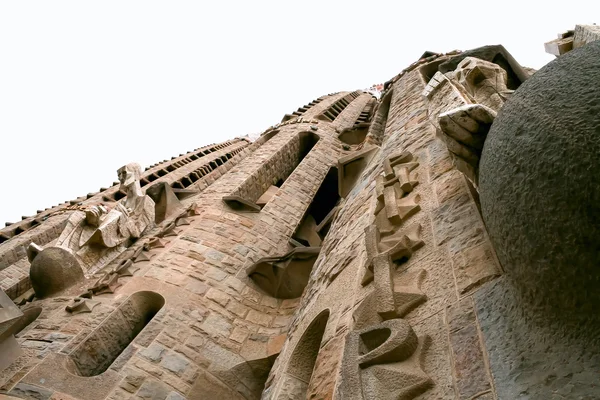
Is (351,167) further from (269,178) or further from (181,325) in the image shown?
(269,178)

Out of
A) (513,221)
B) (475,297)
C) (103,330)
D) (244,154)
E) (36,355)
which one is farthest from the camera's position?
(244,154)

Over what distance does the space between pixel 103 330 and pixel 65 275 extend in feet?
4.92

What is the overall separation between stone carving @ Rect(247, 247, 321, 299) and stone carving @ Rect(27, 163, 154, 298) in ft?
7.50

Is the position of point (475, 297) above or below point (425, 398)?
above

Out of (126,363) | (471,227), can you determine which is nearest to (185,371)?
(126,363)

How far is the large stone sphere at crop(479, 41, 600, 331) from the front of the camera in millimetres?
1763

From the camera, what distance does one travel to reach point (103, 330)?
5.89 meters

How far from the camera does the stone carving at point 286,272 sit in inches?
296

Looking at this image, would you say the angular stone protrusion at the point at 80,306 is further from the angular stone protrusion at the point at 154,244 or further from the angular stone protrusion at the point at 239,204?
the angular stone protrusion at the point at 239,204

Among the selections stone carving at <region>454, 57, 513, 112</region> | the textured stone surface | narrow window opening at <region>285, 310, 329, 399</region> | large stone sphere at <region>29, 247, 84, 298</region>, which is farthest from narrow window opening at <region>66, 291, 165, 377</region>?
the textured stone surface

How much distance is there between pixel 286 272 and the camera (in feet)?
24.6

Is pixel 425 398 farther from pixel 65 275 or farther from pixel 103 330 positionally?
pixel 65 275

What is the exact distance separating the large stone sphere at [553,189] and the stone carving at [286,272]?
531 centimetres

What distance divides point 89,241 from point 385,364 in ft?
21.3
